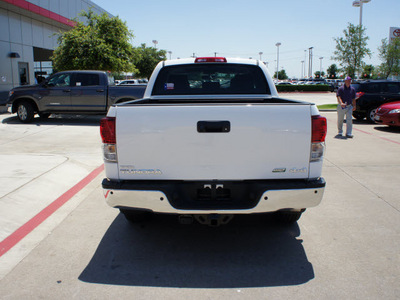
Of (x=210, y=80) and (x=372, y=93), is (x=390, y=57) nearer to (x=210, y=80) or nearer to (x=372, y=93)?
(x=372, y=93)

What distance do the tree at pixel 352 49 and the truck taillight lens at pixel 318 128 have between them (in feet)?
80.5

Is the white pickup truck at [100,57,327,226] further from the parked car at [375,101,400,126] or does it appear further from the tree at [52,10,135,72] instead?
the tree at [52,10,135,72]

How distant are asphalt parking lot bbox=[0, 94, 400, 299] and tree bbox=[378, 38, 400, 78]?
23.6 m

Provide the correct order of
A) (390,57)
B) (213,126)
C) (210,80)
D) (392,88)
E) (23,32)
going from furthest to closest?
(390,57) → (23,32) → (392,88) → (210,80) → (213,126)

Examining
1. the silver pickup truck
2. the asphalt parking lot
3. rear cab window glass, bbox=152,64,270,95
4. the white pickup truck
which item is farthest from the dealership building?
the white pickup truck

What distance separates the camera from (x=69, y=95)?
1440 cm

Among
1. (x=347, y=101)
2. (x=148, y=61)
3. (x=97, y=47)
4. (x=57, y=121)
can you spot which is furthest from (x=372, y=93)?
(x=148, y=61)

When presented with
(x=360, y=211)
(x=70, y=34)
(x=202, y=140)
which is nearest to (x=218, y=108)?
(x=202, y=140)

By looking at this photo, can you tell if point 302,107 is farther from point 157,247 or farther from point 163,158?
point 157,247

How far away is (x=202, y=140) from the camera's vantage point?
352 centimetres

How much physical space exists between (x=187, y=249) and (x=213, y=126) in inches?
58.3

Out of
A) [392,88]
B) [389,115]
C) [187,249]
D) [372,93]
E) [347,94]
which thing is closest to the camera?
[187,249]

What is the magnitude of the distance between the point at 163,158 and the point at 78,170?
14.4 feet

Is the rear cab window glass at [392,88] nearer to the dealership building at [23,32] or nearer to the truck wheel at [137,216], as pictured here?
the truck wheel at [137,216]
